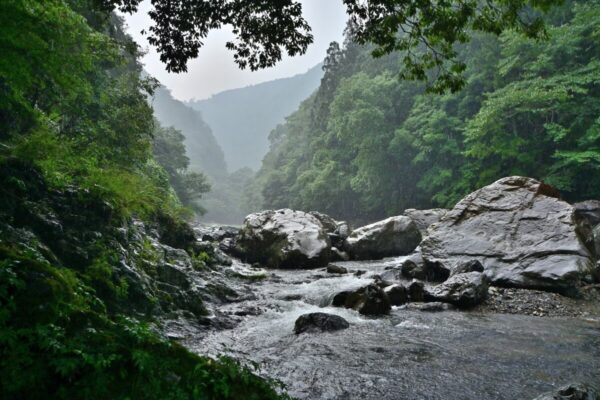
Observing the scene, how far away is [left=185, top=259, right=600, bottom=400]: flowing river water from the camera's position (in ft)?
17.0

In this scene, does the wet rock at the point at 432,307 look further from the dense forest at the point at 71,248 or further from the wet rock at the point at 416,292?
the dense forest at the point at 71,248

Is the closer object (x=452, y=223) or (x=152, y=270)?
(x=152, y=270)

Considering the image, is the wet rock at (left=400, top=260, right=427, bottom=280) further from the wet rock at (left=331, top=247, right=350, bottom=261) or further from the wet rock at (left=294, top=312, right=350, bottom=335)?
the wet rock at (left=294, top=312, right=350, bottom=335)

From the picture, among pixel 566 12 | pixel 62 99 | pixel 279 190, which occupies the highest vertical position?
pixel 279 190

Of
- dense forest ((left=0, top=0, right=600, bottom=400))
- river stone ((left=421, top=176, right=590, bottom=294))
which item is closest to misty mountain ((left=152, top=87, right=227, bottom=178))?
dense forest ((left=0, top=0, right=600, bottom=400))

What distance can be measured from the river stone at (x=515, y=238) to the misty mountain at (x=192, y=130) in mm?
147226

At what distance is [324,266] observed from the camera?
16.9 m

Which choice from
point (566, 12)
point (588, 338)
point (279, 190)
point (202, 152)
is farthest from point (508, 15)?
point (202, 152)

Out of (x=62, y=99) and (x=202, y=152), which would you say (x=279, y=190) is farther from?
(x=202, y=152)

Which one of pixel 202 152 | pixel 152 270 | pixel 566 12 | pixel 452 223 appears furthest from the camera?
pixel 202 152

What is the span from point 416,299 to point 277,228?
9.13 metres

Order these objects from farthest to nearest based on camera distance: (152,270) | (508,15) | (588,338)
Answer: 1. (152,270)
2. (588,338)
3. (508,15)

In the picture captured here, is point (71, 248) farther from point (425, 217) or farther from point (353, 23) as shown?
point (425, 217)

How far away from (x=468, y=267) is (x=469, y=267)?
0.03 metres
